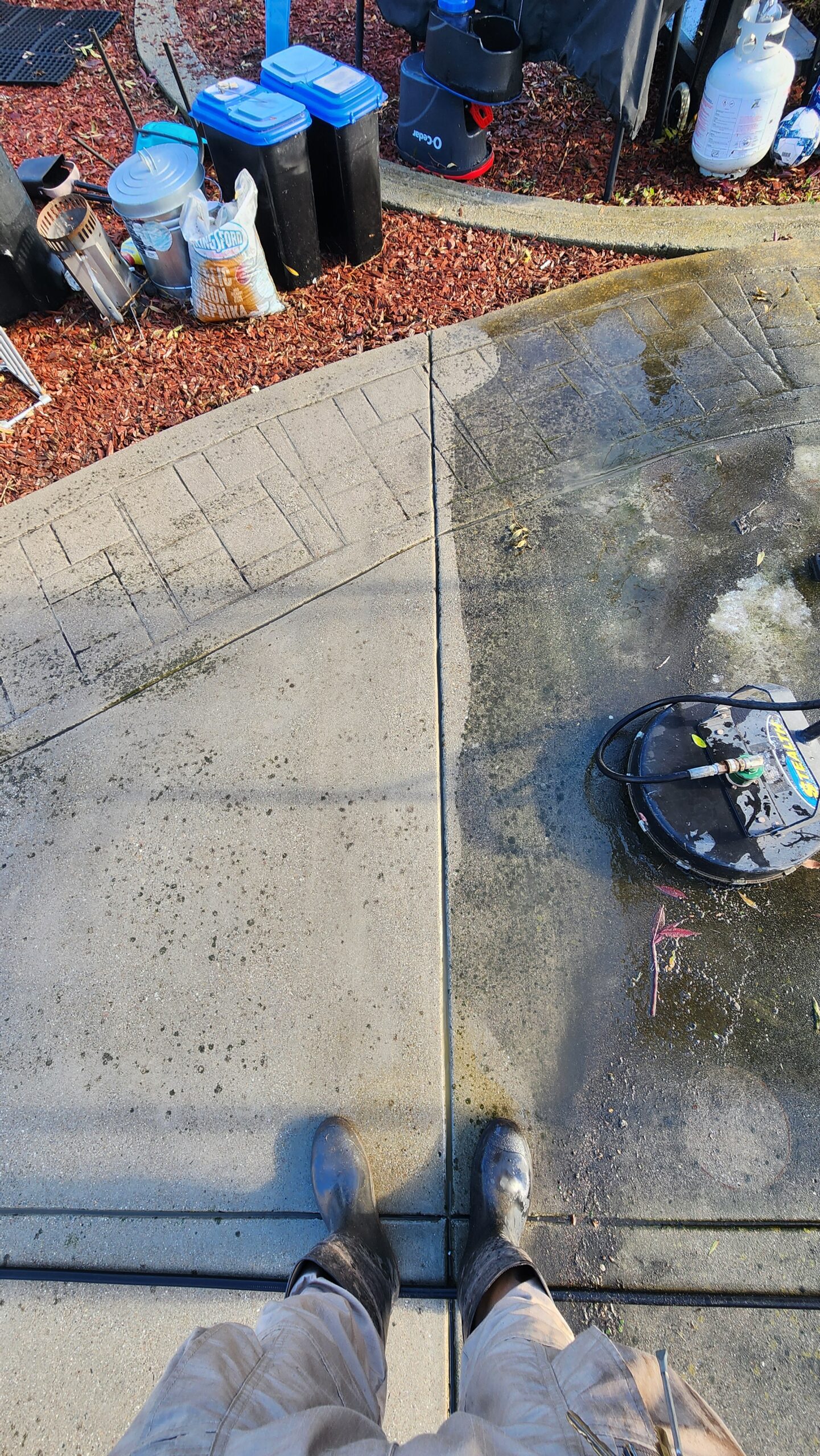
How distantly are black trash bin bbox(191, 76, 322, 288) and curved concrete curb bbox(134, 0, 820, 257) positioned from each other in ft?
3.18

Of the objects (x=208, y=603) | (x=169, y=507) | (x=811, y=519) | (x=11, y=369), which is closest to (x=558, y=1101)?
(x=208, y=603)

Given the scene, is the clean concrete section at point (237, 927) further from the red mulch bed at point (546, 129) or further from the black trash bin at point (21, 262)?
the red mulch bed at point (546, 129)

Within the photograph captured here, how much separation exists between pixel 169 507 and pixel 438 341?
1665 millimetres

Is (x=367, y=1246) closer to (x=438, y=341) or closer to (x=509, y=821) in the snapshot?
(x=509, y=821)

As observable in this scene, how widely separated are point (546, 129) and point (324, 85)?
225 cm

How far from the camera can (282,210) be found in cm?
368

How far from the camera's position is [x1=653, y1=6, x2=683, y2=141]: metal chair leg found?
3955mm

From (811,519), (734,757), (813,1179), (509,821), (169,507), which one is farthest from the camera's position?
(169,507)

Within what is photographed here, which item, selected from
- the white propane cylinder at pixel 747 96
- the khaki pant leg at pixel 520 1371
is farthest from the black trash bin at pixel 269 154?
the khaki pant leg at pixel 520 1371

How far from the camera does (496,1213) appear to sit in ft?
6.41

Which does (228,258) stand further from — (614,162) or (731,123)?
(731,123)

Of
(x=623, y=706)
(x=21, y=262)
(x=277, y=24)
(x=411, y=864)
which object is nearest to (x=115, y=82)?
(x=21, y=262)

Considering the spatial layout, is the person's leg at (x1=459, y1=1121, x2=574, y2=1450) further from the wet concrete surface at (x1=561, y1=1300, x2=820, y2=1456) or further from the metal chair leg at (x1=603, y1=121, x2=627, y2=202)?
the metal chair leg at (x1=603, y1=121, x2=627, y2=202)

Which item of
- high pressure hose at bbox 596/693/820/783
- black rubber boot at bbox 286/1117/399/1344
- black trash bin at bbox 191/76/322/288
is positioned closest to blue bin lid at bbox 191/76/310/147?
black trash bin at bbox 191/76/322/288
